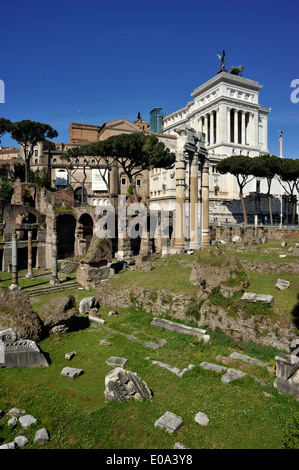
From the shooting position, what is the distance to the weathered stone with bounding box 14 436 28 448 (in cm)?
498

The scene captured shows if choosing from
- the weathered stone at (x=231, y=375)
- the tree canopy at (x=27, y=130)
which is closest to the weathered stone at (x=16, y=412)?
the weathered stone at (x=231, y=375)

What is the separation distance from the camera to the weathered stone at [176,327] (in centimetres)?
988

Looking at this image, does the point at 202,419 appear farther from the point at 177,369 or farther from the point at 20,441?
the point at 20,441

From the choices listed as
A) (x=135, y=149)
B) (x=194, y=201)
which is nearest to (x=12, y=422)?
(x=194, y=201)

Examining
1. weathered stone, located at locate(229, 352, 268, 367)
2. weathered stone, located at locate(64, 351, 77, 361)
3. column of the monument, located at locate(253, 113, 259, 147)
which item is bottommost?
weathered stone, located at locate(64, 351, 77, 361)

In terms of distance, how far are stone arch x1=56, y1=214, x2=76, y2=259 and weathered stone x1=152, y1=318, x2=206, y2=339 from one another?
21830 millimetres

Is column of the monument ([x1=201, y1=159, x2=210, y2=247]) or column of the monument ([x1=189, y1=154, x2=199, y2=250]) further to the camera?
column of the monument ([x1=201, y1=159, x2=210, y2=247])

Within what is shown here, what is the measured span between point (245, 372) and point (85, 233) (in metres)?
28.1

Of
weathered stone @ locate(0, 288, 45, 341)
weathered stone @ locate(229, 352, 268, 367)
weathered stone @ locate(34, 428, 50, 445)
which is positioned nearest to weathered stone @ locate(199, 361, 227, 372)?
weathered stone @ locate(229, 352, 268, 367)

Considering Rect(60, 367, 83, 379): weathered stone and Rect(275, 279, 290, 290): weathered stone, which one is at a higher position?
Rect(275, 279, 290, 290): weathered stone

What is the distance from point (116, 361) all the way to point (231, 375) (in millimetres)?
3101

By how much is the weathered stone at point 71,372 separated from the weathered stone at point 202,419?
10.9ft

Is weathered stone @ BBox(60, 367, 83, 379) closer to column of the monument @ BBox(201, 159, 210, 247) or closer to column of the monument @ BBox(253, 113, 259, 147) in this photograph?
column of the monument @ BBox(201, 159, 210, 247)
